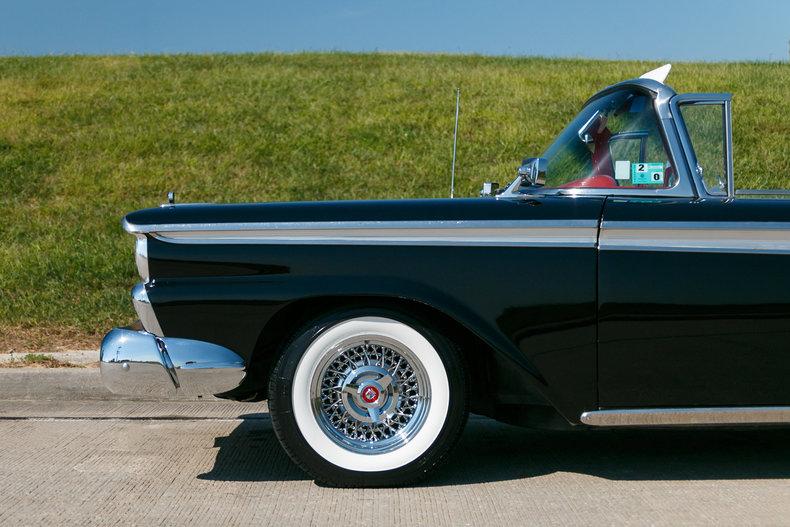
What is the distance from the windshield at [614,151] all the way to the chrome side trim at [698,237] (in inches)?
15.2

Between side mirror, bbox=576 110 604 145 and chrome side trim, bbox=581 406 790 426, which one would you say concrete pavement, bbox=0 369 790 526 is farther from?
side mirror, bbox=576 110 604 145

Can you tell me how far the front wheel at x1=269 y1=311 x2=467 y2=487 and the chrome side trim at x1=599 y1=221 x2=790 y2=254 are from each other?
813 mm

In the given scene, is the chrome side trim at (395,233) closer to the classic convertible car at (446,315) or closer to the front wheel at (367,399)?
the classic convertible car at (446,315)

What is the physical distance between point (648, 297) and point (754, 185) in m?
8.97

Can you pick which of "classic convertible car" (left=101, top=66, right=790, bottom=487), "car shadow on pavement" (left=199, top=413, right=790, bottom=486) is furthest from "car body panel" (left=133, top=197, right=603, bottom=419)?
"car shadow on pavement" (left=199, top=413, right=790, bottom=486)

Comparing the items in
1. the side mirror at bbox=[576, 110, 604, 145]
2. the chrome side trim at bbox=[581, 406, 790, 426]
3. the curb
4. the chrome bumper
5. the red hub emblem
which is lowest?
the curb

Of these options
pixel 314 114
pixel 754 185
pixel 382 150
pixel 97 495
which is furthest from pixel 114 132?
pixel 97 495

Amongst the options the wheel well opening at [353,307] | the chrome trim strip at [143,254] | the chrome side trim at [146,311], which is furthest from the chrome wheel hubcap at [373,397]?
the chrome trim strip at [143,254]

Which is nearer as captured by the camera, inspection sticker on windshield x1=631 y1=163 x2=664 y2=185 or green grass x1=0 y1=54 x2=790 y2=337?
inspection sticker on windshield x1=631 y1=163 x2=664 y2=185

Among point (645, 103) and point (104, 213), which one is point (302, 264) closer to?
point (645, 103)

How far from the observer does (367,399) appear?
418cm

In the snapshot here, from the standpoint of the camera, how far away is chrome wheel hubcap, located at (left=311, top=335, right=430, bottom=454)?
4164 mm

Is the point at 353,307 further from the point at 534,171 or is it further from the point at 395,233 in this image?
the point at 534,171

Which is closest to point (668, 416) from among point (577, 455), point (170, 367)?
point (577, 455)
